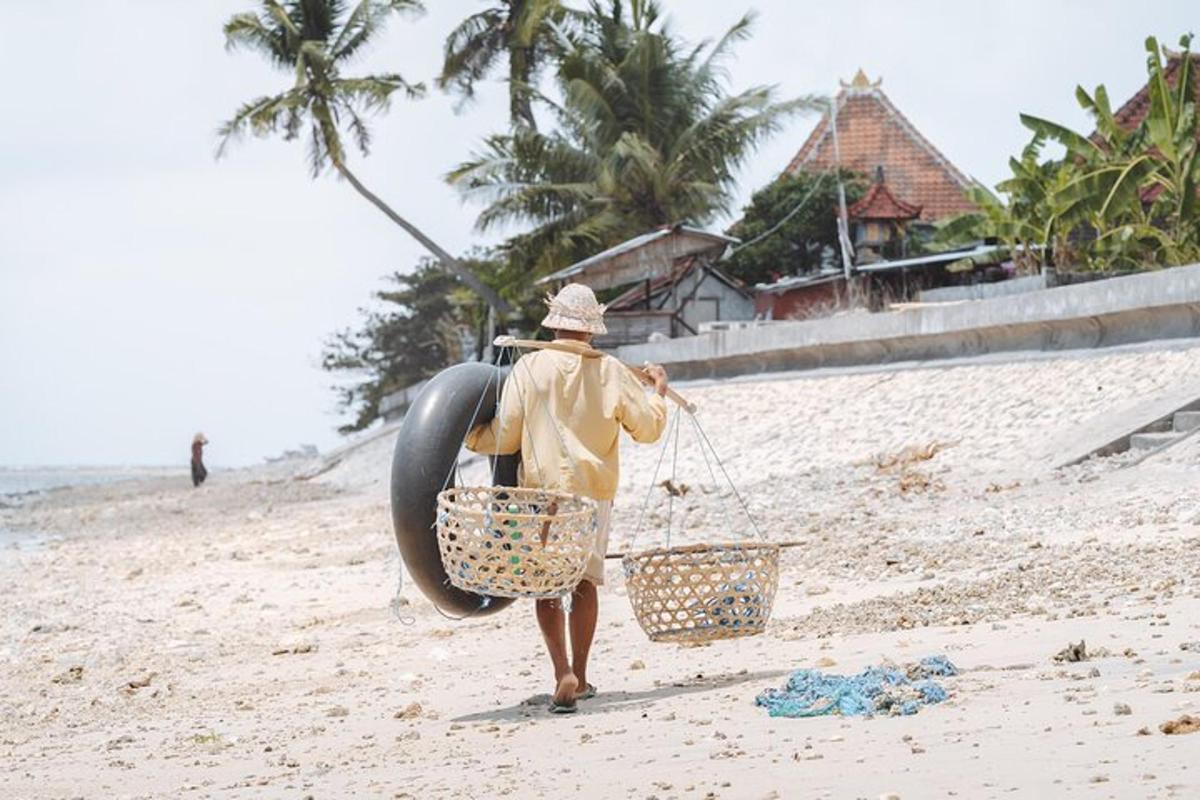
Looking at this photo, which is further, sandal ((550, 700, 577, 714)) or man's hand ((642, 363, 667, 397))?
man's hand ((642, 363, 667, 397))

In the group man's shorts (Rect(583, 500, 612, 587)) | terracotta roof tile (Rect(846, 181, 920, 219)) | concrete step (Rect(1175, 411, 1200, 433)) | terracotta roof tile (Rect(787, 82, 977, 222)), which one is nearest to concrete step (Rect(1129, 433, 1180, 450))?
concrete step (Rect(1175, 411, 1200, 433))

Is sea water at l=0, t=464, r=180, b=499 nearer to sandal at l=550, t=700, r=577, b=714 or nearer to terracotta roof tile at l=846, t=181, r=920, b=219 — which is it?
terracotta roof tile at l=846, t=181, r=920, b=219

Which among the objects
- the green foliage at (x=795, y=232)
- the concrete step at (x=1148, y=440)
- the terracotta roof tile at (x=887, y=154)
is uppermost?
the terracotta roof tile at (x=887, y=154)

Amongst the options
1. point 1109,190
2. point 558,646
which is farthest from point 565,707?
point 1109,190

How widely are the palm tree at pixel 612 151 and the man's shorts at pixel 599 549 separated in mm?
27512

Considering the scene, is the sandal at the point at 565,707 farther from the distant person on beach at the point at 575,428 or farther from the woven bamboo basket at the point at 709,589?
the woven bamboo basket at the point at 709,589

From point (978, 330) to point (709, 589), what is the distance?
11.5 m

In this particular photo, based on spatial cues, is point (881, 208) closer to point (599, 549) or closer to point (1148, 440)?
point (1148, 440)

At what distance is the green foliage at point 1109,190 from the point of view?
22.7 metres

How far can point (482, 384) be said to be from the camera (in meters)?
7.53

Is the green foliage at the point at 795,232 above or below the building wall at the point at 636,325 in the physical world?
above

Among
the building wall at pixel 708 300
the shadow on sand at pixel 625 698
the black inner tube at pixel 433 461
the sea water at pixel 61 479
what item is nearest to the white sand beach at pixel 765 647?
the shadow on sand at pixel 625 698

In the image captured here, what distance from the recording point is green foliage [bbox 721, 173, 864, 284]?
1496 inches

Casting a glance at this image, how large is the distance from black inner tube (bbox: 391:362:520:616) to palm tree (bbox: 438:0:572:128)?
3117 centimetres
